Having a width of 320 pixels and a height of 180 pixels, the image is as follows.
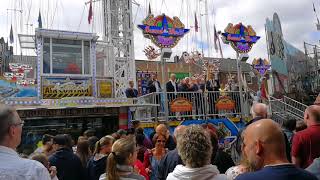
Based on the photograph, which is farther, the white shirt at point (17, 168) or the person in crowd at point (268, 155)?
the white shirt at point (17, 168)

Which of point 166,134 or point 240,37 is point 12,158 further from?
point 240,37

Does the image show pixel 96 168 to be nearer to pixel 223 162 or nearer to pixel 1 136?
pixel 223 162

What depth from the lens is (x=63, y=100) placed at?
12.4 m

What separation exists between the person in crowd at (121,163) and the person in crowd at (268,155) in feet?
5.35

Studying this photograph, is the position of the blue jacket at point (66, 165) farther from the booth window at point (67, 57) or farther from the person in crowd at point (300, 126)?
the booth window at point (67, 57)

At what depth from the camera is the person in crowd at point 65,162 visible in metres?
4.82

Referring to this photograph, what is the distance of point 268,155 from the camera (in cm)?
210

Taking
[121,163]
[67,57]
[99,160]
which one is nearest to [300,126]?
[99,160]

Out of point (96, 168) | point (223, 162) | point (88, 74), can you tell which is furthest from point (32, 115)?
point (223, 162)

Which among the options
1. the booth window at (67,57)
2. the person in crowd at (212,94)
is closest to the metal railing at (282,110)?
the person in crowd at (212,94)

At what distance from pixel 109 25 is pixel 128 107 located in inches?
289

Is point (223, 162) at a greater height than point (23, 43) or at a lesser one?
lesser

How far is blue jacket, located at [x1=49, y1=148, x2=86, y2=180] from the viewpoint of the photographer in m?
4.82

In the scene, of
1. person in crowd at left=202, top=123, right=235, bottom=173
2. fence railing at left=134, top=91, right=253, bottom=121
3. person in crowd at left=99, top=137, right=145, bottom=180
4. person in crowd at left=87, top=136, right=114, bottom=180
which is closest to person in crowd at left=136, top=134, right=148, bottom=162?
person in crowd at left=87, top=136, right=114, bottom=180
